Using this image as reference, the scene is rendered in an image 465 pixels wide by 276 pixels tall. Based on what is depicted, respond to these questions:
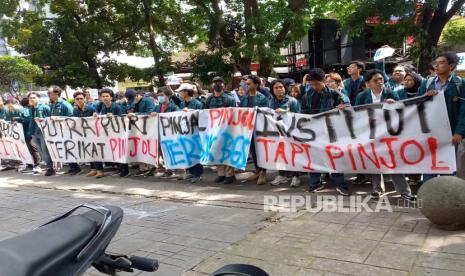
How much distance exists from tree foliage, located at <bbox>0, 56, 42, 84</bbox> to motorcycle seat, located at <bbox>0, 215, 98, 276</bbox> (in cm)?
2307

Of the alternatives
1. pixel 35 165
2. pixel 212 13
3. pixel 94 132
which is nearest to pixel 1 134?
pixel 35 165

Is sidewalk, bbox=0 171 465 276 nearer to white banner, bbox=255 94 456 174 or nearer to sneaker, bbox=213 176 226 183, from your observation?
white banner, bbox=255 94 456 174

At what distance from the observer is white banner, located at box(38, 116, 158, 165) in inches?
337

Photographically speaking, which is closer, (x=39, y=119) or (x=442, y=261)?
(x=442, y=261)

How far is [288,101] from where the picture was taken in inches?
275

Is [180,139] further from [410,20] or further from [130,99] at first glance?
[410,20]

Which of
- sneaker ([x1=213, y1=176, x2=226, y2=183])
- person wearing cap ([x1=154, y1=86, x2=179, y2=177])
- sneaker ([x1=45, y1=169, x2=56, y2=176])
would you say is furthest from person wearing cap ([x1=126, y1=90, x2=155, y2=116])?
Result: sneaker ([x1=45, y1=169, x2=56, y2=176])

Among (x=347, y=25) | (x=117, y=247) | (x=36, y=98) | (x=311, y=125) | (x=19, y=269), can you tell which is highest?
(x=347, y=25)

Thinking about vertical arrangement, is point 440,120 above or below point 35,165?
above

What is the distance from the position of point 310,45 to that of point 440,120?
12.7 metres

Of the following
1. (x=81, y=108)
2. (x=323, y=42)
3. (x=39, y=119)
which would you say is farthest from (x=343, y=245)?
(x=323, y=42)

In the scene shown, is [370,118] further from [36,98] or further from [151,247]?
[36,98]

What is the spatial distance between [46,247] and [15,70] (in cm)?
2682

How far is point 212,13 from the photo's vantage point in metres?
14.9
